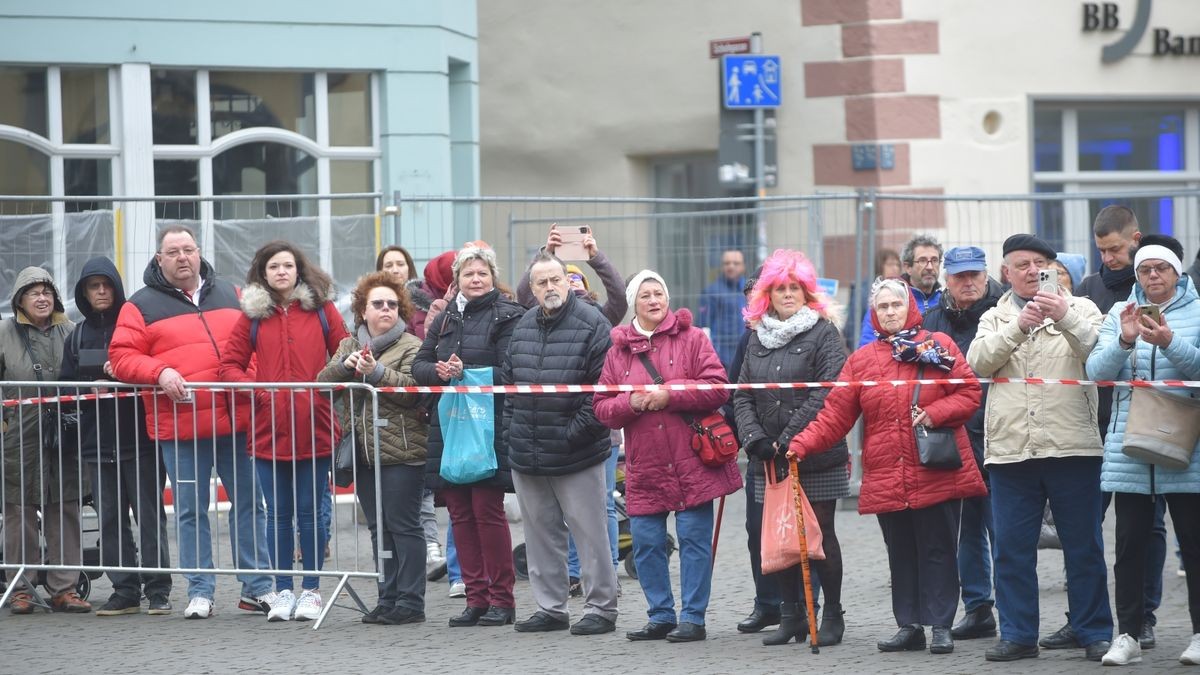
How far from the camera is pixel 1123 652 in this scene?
797cm

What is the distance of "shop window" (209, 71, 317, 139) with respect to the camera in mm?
15156

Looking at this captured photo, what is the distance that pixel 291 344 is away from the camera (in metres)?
9.84

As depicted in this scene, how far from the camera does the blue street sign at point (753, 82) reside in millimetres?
17688

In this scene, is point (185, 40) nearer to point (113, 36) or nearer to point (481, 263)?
point (113, 36)

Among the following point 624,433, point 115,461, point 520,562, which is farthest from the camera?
point 520,562

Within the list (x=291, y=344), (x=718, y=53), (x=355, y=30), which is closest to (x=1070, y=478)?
(x=291, y=344)

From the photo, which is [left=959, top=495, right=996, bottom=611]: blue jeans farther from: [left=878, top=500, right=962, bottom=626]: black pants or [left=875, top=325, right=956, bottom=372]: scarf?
[left=875, top=325, right=956, bottom=372]: scarf

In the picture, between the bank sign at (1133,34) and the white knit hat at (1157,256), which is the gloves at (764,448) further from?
the bank sign at (1133,34)

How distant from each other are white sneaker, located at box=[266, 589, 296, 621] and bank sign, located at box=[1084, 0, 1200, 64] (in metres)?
10.9

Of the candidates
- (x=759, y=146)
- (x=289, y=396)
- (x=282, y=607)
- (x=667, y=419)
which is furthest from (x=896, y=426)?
(x=759, y=146)

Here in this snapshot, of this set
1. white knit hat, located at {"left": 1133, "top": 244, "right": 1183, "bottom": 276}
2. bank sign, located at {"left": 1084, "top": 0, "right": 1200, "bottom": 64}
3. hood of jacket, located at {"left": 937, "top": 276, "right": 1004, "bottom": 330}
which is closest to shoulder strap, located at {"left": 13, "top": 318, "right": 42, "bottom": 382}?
hood of jacket, located at {"left": 937, "top": 276, "right": 1004, "bottom": 330}

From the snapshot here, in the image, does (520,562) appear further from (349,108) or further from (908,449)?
(349,108)

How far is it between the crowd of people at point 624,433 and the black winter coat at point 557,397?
0.05ft

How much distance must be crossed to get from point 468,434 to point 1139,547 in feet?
11.1
